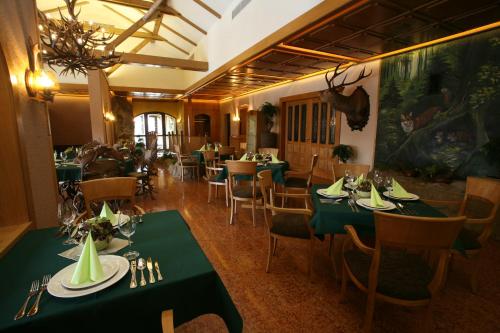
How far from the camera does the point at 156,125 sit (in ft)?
49.8

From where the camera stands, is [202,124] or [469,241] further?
[202,124]

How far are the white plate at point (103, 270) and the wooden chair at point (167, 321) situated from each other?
0.94 feet

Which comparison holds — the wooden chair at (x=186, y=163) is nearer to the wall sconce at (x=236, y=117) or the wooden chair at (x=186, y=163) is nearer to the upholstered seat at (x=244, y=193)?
the upholstered seat at (x=244, y=193)

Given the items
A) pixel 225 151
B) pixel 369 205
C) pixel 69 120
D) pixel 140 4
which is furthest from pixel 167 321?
pixel 69 120

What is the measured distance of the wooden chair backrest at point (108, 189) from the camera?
6.84 ft

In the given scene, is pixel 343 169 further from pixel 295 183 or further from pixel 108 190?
pixel 108 190

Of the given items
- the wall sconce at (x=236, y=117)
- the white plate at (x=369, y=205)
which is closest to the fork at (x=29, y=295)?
the white plate at (x=369, y=205)

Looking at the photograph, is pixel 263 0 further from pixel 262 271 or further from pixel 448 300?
pixel 448 300

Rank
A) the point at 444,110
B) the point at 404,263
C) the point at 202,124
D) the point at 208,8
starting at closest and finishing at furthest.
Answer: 1. the point at 404,263
2. the point at 444,110
3. the point at 208,8
4. the point at 202,124

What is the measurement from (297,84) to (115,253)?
7.03 m

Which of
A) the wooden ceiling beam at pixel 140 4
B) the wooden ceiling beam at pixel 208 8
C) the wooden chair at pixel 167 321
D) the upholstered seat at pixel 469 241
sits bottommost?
the upholstered seat at pixel 469 241

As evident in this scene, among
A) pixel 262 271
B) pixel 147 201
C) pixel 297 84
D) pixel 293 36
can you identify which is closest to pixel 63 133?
pixel 147 201

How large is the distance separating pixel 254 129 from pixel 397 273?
7.76 m

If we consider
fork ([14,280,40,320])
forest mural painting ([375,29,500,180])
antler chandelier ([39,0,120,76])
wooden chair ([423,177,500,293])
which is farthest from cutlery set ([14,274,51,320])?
forest mural painting ([375,29,500,180])
